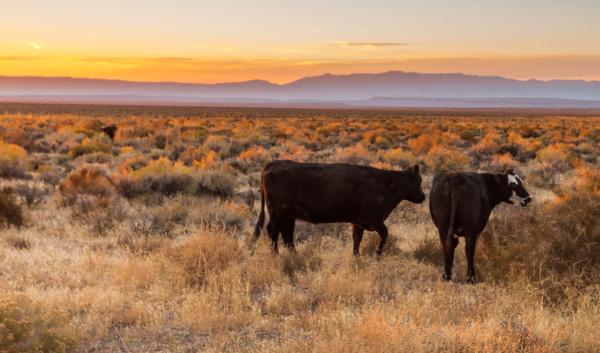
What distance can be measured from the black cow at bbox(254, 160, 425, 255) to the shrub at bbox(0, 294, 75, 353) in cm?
363

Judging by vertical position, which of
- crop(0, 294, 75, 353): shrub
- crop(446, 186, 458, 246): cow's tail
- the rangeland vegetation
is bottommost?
the rangeland vegetation

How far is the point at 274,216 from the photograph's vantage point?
832 centimetres

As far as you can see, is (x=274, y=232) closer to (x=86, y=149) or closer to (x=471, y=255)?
(x=471, y=255)

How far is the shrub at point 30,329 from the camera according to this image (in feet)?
14.8

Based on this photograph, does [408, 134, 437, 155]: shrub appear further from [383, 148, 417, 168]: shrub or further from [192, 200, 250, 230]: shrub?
[192, 200, 250, 230]: shrub

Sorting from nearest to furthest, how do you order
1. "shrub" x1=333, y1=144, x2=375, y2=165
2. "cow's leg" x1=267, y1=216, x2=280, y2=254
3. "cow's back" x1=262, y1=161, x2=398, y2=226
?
"cow's back" x1=262, y1=161, x2=398, y2=226 < "cow's leg" x1=267, y1=216, x2=280, y2=254 < "shrub" x1=333, y1=144, x2=375, y2=165

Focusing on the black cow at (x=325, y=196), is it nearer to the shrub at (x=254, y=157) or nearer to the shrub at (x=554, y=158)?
the shrub at (x=254, y=157)

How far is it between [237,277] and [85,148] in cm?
1749

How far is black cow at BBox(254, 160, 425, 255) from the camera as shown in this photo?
817cm

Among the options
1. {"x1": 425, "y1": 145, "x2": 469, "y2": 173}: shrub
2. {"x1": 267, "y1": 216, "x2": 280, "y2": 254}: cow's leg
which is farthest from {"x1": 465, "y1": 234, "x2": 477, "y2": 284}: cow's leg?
{"x1": 425, "y1": 145, "x2": 469, "y2": 173}: shrub

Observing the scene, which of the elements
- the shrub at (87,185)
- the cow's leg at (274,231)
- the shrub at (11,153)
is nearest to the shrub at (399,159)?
the shrub at (87,185)

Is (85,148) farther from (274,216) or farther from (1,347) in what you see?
(1,347)

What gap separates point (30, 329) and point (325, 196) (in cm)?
428

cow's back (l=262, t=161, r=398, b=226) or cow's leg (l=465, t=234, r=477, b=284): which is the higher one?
cow's back (l=262, t=161, r=398, b=226)
